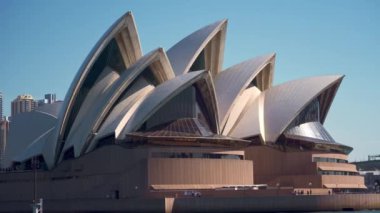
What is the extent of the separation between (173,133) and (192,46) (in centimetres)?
1171

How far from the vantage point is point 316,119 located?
3238 inches

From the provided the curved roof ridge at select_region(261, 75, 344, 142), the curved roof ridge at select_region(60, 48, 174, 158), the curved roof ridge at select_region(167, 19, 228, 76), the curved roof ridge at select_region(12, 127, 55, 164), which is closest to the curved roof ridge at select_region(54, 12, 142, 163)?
the curved roof ridge at select_region(60, 48, 174, 158)

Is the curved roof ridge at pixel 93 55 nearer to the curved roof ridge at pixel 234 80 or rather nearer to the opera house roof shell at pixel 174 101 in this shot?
the opera house roof shell at pixel 174 101

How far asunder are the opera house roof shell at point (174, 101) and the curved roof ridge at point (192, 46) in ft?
0.41

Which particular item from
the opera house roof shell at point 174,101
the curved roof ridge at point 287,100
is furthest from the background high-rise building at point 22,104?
the curved roof ridge at point 287,100

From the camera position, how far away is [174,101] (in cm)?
7206

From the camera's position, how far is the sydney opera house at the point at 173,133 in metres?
68.3

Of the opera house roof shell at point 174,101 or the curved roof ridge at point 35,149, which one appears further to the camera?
the curved roof ridge at point 35,149

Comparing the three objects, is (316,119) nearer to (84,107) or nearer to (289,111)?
(289,111)

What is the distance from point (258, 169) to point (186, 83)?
1438cm

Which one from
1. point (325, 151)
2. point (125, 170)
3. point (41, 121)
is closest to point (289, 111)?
point (325, 151)

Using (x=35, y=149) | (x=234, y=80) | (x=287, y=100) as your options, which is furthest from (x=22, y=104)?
(x=287, y=100)

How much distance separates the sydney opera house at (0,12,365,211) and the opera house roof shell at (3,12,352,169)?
0.12m

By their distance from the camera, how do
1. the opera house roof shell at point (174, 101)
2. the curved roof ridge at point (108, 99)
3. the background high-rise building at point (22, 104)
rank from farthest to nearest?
the background high-rise building at point (22, 104) → the curved roof ridge at point (108, 99) → the opera house roof shell at point (174, 101)
